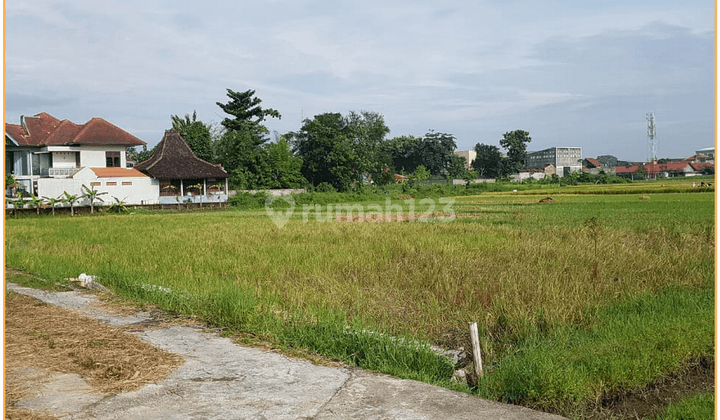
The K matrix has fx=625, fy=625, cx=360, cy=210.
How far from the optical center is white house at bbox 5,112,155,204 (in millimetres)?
32500

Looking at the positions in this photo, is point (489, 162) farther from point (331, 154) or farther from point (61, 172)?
point (61, 172)

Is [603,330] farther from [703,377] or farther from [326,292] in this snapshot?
[326,292]

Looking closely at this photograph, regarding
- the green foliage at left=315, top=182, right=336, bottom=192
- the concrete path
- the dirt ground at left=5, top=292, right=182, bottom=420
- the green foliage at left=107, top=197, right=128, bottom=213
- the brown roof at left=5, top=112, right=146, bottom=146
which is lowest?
the concrete path

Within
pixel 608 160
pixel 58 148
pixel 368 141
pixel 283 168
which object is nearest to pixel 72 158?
pixel 58 148

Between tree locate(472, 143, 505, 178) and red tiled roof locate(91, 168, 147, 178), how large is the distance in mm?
47489

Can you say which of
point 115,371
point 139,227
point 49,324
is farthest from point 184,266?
point 139,227

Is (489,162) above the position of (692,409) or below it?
above

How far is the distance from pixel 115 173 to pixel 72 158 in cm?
367

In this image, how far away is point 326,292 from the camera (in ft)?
25.0

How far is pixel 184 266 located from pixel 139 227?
995 centimetres

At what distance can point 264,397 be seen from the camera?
164 inches

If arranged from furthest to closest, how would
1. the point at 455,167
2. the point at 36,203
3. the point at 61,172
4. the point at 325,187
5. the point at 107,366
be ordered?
1. the point at 455,167
2. the point at 325,187
3. the point at 61,172
4. the point at 36,203
5. the point at 107,366

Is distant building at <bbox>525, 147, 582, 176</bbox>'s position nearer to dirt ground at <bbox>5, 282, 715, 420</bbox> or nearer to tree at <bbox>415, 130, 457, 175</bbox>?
tree at <bbox>415, 130, 457, 175</bbox>

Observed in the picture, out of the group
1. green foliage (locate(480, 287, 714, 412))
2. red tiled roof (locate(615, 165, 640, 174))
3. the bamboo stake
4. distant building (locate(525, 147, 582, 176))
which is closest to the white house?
green foliage (locate(480, 287, 714, 412))
